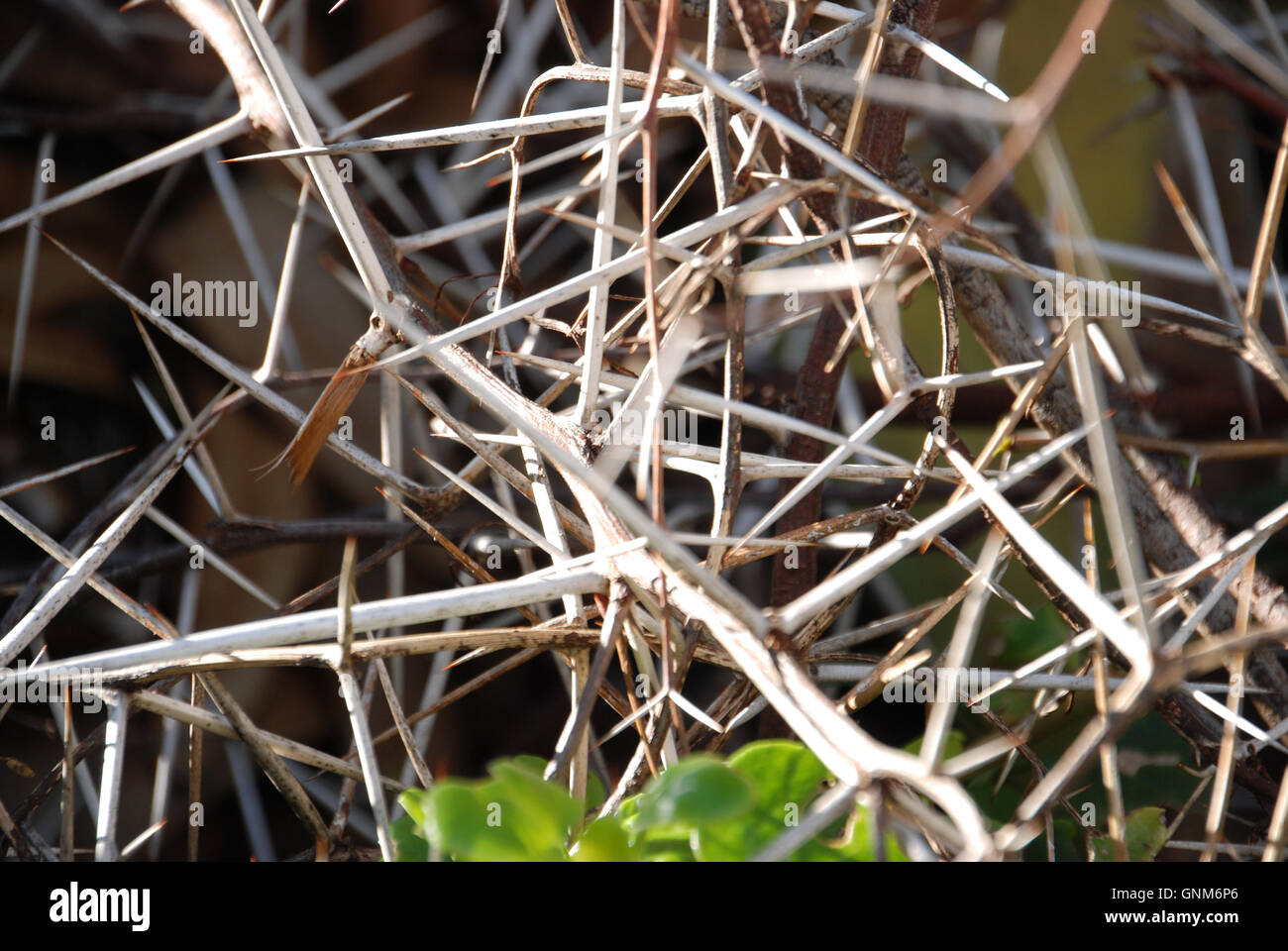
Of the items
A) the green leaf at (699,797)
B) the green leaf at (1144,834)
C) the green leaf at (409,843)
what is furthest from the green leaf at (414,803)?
the green leaf at (1144,834)

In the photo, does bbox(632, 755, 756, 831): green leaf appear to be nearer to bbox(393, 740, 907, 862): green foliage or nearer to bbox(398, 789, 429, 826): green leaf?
bbox(393, 740, 907, 862): green foliage

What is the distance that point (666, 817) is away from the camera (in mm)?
348

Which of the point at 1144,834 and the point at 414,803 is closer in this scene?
the point at 414,803

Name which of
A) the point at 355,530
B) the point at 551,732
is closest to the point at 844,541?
the point at 355,530

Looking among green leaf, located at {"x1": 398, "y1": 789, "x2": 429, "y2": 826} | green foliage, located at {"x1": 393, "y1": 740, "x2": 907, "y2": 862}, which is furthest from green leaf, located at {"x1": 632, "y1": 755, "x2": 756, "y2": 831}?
green leaf, located at {"x1": 398, "y1": 789, "x2": 429, "y2": 826}

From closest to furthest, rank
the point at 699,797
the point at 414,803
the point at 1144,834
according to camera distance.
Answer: the point at 699,797, the point at 414,803, the point at 1144,834

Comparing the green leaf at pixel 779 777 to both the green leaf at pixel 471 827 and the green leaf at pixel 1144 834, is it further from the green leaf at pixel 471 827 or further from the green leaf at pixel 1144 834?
the green leaf at pixel 1144 834

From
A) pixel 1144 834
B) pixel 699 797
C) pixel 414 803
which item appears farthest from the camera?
pixel 1144 834

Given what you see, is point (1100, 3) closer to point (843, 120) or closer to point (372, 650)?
point (843, 120)

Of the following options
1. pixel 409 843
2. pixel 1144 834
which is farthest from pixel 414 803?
pixel 1144 834

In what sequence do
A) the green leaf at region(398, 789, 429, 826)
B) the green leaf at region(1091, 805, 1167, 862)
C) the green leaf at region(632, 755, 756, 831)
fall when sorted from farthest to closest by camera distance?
the green leaf at region(1091, 805, 1167, 862), the green leaf at region(398, 789, 429, 826), the green leaf at region(632, 755, 756, 831)

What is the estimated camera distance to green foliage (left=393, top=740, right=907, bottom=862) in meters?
0.35

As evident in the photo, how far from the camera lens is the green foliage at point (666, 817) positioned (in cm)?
35

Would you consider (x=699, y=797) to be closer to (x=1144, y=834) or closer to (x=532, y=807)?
(x=532, y=807)
